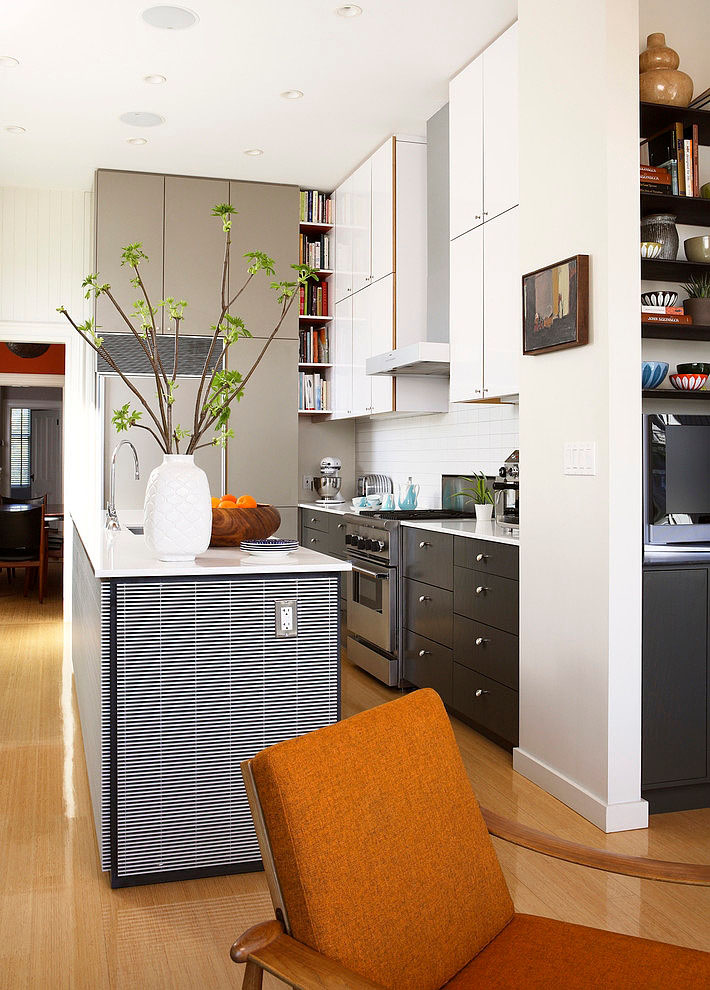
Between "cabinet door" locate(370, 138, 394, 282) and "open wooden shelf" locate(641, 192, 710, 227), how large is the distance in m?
2.36

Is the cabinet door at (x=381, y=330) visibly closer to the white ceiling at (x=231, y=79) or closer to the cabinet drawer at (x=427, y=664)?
the white ceiling at (x=231, y=79)

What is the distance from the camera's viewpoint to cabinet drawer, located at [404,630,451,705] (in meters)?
4.20

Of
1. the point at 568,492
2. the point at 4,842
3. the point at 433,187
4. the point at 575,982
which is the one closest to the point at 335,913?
the point at 575,982

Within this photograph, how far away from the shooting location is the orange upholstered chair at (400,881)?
4.20 feet

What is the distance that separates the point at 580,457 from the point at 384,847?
6.50 feet

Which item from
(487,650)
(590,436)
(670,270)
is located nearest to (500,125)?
(670,270)

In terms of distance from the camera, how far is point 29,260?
677cm

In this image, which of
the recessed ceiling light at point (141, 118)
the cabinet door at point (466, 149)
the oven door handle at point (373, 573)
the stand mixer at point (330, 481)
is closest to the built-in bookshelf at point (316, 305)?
the stand mixer at point (330, 481)

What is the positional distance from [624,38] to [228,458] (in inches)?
161

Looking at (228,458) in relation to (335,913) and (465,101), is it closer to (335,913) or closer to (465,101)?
(465,101)

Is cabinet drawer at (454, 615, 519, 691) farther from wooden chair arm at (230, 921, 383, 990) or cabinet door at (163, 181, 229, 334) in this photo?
cabinet door at (163, 181, 229, 334)

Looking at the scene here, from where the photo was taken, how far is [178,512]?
2699 mm

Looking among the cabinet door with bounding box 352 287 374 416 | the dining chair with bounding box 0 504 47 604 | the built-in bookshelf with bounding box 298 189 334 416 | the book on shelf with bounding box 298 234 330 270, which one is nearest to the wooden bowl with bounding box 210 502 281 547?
the cabinet door with bounding box 352 287 374 416

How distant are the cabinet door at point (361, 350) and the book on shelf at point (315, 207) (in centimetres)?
87
